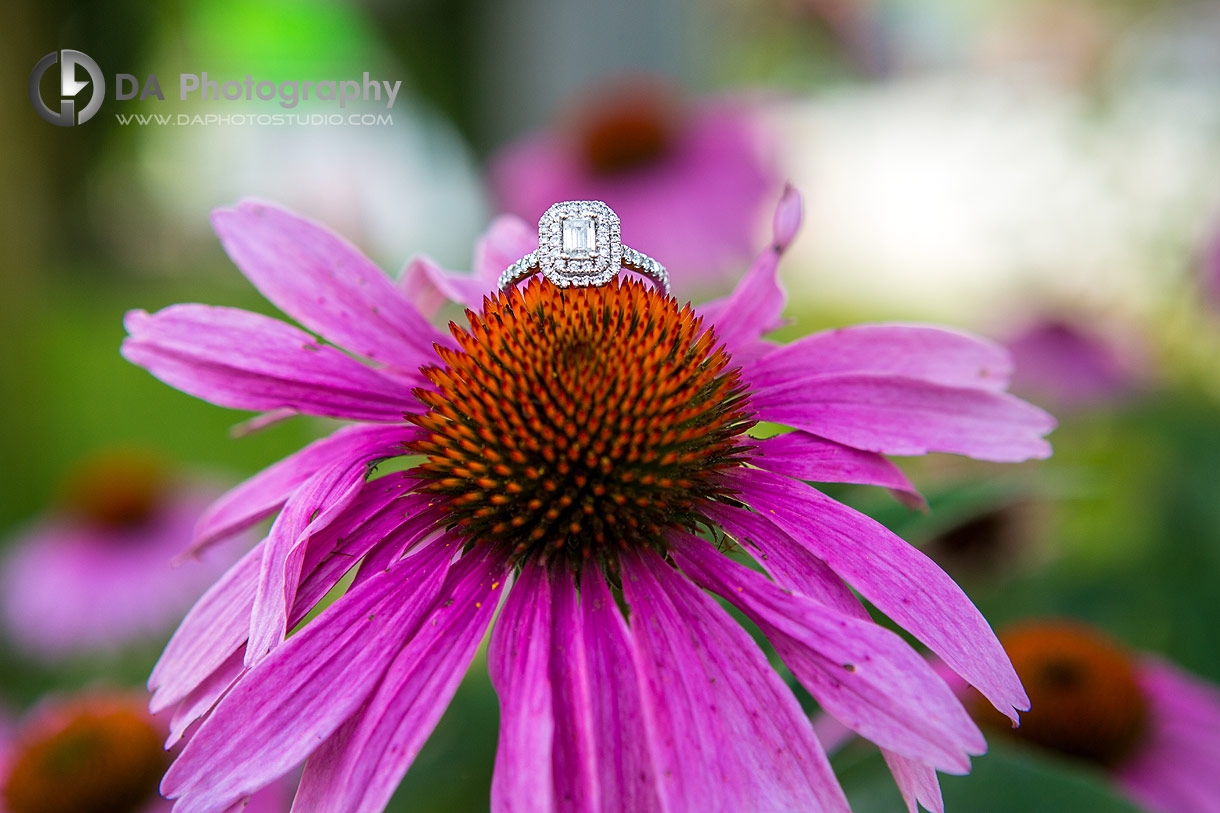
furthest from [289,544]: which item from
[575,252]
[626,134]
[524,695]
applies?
[626,134]

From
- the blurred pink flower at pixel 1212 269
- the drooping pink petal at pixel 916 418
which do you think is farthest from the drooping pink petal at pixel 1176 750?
the blurred pink flower at pixel 1212 269

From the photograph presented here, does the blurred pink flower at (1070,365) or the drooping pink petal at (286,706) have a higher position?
the blurred pink flower at (1070,365)

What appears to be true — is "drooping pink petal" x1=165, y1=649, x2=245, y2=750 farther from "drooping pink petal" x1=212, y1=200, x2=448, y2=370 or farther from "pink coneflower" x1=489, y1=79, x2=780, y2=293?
"pink coneflower" x1=489, y1=79, x2=780, y2=293

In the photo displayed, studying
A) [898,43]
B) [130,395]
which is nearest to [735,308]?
[898,43]

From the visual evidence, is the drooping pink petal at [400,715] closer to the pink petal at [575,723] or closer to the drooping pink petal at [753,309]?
the pink petal at [575,723]

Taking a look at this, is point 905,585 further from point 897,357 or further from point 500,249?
point 500,249
